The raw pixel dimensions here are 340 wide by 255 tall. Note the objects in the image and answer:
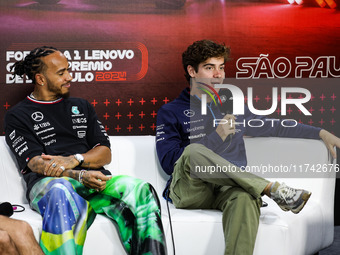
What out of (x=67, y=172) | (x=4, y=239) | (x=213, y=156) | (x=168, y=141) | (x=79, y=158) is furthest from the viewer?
(x=168, y=141)

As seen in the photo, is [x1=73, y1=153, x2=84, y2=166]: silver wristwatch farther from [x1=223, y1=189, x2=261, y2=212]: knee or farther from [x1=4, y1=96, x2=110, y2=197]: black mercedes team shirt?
[x1=223, y1=189, x2=261, y2=212]: knee

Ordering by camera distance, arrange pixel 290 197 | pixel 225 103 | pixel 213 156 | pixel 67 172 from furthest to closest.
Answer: pixel 225 103 < pixel 67 172 < pixel 213 156 < pixel 290 197

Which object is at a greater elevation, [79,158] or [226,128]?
[226,128]

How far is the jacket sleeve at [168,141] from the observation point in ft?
10.8

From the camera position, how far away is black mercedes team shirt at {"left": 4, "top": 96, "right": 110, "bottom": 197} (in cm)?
318

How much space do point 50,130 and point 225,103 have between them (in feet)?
3.87

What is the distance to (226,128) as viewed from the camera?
3.23 metres

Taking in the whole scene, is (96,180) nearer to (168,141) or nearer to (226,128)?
(168,141)

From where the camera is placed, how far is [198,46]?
350cm

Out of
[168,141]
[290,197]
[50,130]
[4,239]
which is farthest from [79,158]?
[290,197]

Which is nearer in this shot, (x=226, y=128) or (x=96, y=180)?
(x=96, y=180)

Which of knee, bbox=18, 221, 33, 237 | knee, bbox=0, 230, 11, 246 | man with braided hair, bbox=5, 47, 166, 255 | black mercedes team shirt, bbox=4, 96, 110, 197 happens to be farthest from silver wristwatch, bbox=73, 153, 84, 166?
knee, bbox=0, 230, 11, 246

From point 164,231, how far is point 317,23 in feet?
6.72

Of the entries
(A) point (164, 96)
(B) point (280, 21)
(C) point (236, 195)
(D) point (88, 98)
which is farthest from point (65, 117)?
(B) point (280, 21)
